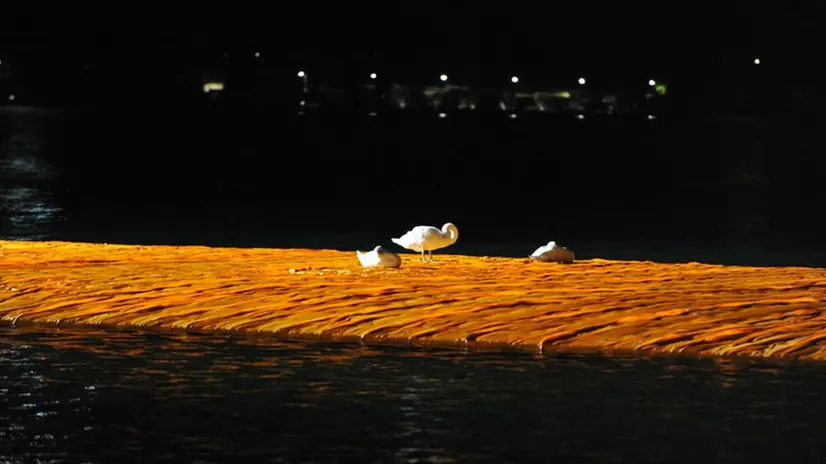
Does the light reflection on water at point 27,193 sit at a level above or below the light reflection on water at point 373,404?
above

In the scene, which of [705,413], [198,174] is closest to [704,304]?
[705,413]

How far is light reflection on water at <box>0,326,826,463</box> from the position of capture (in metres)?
13.7

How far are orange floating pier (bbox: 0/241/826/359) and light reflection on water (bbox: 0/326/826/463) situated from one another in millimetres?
437

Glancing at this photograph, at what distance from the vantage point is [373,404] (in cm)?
1550

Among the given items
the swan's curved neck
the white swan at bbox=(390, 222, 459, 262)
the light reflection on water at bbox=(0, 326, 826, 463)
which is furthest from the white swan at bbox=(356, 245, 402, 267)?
the light reflection on water at bbox=(0, 326, 826, 463)

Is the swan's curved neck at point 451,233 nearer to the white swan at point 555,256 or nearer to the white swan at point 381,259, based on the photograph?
the white swan at point 381,259

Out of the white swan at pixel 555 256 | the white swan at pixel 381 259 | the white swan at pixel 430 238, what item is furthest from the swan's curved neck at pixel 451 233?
the white swan at pixel 555 256

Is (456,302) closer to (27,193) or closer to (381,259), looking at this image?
(381,259)

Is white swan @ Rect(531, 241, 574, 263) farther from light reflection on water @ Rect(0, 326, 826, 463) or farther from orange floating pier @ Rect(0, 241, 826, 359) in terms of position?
light reflection on water @ Rect(0, 326, 826, 463)

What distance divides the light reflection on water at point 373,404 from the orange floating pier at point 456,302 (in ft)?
1.43

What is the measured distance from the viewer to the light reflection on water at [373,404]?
1371 centimetres

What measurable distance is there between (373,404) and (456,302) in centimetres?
370

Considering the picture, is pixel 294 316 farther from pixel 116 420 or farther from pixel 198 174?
pixel 198 174

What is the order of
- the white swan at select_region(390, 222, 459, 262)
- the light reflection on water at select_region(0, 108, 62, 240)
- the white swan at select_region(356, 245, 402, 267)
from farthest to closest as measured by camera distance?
the light reflection on water at select_region(0, 108, 62, 240) → the white swan at select_region(390, 222, 459, 262) → the white swan at select_region(356, 245, 402, 267)
